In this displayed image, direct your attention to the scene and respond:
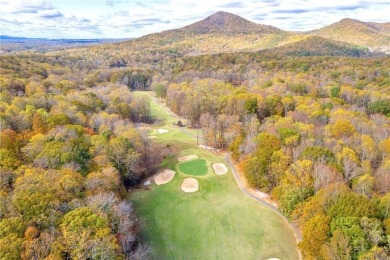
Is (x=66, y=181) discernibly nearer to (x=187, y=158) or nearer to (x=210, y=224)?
(x=210, y=224)

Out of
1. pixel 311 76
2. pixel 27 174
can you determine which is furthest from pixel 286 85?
pixel 27 174

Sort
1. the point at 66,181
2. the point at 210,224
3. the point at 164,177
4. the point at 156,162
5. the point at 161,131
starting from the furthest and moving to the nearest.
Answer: the point at 161,131 → the point at 156,162 → the point at 164,177 → the point at 210,224 → the point at 66,181

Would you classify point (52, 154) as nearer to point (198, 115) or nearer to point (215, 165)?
point (215, 165)

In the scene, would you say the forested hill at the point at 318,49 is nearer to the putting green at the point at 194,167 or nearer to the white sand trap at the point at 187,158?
the white sand trap at the point at 187,158

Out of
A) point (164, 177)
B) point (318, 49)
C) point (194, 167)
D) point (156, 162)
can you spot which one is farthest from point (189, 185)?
point (318, 49)

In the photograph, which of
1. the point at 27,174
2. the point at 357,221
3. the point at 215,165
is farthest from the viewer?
the point at 215,165

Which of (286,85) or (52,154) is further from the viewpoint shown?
(286,85)
